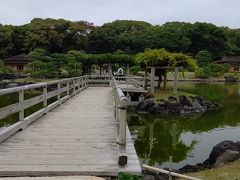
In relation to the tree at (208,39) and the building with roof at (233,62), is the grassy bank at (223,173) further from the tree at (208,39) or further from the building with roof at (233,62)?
the tree at (208,39)

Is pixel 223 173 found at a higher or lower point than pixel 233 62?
lower

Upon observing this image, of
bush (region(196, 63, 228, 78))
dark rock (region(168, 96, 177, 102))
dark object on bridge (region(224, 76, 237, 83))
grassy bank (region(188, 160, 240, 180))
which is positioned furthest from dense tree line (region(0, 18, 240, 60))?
grassy bank (region(188, 160, 240, 180))

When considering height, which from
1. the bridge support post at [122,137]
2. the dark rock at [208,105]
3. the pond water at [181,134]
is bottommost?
the pond water at [181,134]

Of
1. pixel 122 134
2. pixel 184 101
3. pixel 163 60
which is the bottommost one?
pixel 184 101

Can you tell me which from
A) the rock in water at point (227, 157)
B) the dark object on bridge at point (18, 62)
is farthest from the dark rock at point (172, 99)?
the dark object on bridge at point (18, 62)

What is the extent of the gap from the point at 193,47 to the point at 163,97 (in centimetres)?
5979

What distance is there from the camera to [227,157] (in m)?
12.7

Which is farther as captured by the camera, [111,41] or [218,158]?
[111,41]

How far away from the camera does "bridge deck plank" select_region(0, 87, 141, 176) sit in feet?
16.9

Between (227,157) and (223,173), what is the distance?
2149mm

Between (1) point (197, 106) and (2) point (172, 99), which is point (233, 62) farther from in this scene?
(2) point (172, 99)

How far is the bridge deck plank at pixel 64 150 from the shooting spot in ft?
16.9

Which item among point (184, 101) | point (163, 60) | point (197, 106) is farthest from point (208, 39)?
point (184, 101)

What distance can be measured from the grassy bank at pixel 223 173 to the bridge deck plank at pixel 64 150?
10.1ft
